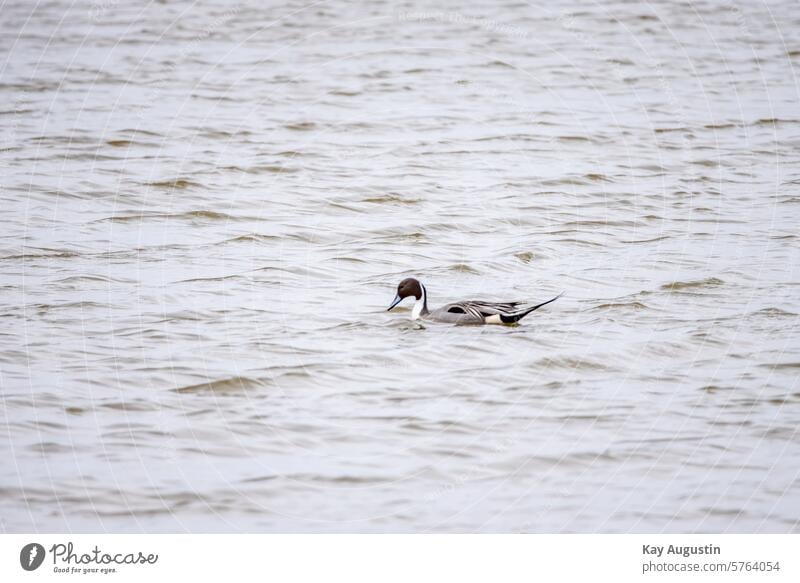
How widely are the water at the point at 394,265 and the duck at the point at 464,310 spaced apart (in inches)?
6.0

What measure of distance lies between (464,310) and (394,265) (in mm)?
2578

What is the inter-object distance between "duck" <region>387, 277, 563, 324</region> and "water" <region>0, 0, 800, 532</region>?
15 cm

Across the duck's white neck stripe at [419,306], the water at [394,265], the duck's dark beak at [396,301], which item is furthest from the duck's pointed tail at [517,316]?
the duck's dark beak at [396,301]

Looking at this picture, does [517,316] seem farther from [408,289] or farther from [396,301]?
[396,301]

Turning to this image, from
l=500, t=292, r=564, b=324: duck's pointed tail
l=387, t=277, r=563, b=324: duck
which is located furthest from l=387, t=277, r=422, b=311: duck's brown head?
l=500, t=292, r=564, b=324: duck's pointed tail

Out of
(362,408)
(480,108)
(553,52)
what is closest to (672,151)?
(480,108)

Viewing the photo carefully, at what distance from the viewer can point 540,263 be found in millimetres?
14828

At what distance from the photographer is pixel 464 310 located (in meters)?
12.4

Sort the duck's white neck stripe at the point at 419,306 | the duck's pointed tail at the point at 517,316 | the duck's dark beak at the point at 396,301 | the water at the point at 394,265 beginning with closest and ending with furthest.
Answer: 1. the water at the point at 394,265
2. the duck's pointed tail at the point at 517,316
3. the duck's white neck stripe at the point at 419,306
4. the duck's dark beak at the point at 396,301

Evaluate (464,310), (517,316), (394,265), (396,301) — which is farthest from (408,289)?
(394,265)

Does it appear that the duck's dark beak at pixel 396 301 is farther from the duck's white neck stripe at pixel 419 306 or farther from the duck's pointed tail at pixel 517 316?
the duck's pointed tail at pixel 517 316

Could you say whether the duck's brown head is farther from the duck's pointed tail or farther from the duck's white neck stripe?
the duck's pointed tail

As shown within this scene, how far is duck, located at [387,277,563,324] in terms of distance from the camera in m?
12.2

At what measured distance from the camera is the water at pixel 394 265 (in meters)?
8.77
